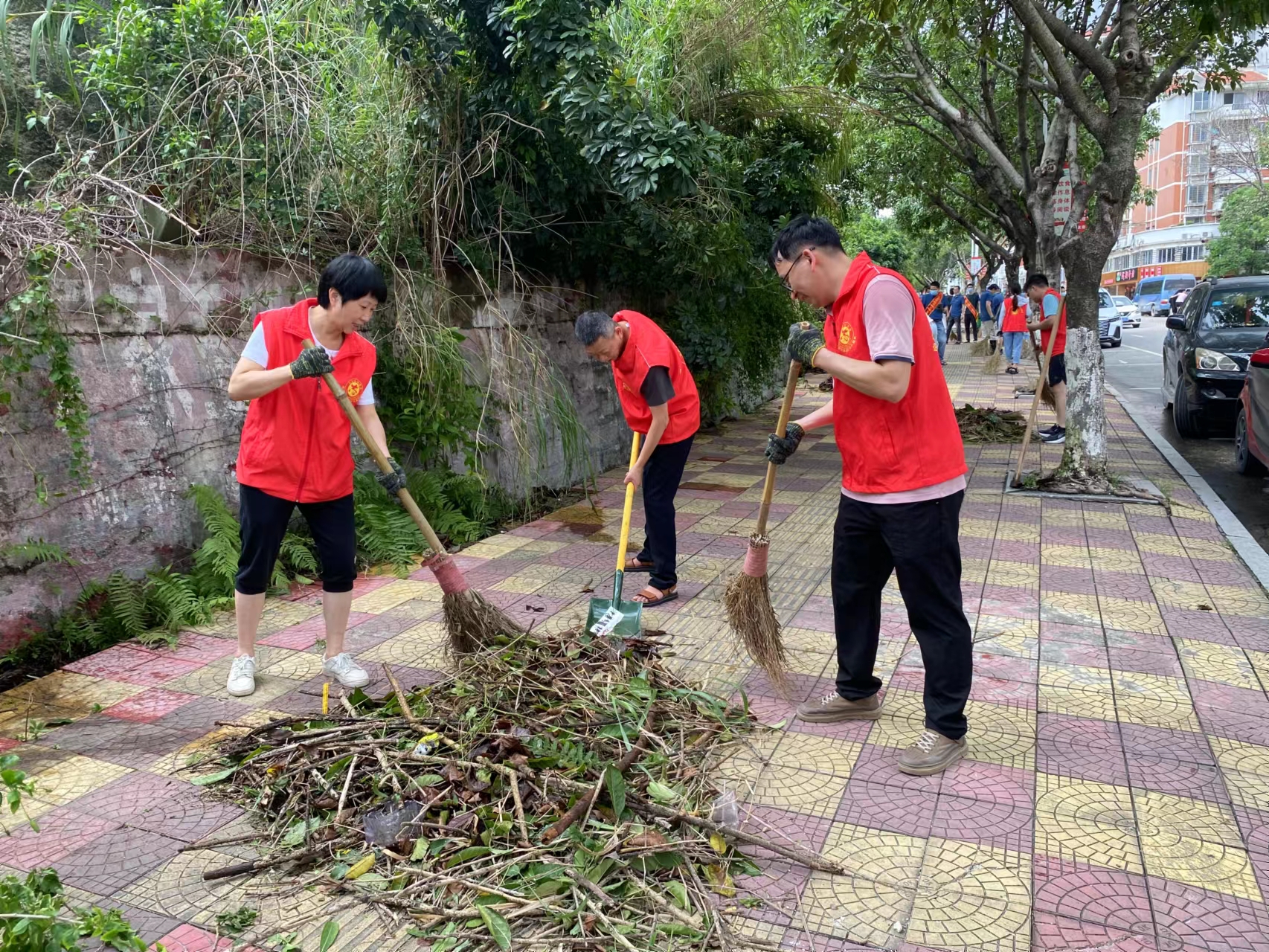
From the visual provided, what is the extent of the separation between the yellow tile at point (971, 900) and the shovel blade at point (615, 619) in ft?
5.46

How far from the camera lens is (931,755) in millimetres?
3148

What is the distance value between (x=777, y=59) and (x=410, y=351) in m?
4.64

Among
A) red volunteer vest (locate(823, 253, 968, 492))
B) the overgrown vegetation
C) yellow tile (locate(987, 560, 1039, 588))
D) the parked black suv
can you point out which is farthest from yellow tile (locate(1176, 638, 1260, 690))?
the parked black suv

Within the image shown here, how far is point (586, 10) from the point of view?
5.80 meters

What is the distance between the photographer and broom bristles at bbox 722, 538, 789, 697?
3.70 m

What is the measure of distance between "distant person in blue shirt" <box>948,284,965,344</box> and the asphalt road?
6379mm

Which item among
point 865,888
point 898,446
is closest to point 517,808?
point 865,888

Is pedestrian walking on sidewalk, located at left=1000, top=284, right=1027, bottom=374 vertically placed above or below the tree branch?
below

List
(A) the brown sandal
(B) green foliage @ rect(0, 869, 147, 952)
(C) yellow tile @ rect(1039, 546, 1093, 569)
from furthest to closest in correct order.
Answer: (C) yellow tile @ rect(1039, 546, 1093, 569)
(A) the brown sandal
(B) green foliage @ rect(0, 869, 147, 952)

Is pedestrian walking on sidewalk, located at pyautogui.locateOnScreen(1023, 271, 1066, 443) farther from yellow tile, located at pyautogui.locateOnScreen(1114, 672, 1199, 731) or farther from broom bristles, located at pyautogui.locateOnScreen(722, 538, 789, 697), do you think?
broom bristles, located at pyautogui.locateOnScreen(722, 538, 789, 697)

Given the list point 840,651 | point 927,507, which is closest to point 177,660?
point 840,651

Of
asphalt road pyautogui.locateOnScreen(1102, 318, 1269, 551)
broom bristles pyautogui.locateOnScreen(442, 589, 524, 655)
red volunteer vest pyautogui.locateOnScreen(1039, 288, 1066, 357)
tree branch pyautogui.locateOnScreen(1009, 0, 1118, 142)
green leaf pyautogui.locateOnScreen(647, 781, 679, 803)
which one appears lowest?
asphalt road pyautogui.locateOnScreen(1102, 318, 1269, 551)

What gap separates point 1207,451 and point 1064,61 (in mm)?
A: 4750

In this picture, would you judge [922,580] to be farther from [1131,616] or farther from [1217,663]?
[1131,616]
